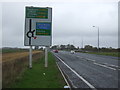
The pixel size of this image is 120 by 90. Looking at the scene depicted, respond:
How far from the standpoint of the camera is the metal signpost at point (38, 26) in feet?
64.5

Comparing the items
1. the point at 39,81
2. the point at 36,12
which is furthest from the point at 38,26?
the point at 39,81

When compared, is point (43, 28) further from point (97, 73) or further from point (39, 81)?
point (39, 81)

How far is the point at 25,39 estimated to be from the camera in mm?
19578

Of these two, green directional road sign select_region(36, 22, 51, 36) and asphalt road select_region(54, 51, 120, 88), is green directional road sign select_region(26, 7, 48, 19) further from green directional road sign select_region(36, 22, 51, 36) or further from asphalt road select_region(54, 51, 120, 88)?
asphalt road select_region(54, 51, 120, 88)

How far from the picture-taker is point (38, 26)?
786 inches

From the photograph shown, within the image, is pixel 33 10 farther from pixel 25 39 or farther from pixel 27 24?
pixel 25 39

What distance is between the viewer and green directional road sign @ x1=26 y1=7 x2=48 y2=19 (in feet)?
65.3

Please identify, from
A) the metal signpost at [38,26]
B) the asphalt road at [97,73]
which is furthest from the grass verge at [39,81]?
the metal signpost at [38,26]

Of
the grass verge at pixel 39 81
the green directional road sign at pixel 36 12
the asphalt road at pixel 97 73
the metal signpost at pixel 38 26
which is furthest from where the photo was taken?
the green directional road sign at pixel 36 12

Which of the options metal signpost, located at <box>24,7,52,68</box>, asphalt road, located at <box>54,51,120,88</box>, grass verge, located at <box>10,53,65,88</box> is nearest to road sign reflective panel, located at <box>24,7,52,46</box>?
metal signpost, located at <box>24,7,52,68</box>

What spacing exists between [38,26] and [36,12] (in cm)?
137

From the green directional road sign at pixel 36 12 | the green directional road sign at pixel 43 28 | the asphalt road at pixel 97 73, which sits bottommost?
the asphalt road at pixel 97 73

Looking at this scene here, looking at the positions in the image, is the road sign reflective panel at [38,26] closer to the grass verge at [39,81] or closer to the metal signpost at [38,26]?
the metal signpost at [38,26]

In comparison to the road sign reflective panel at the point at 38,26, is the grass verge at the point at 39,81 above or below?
below
